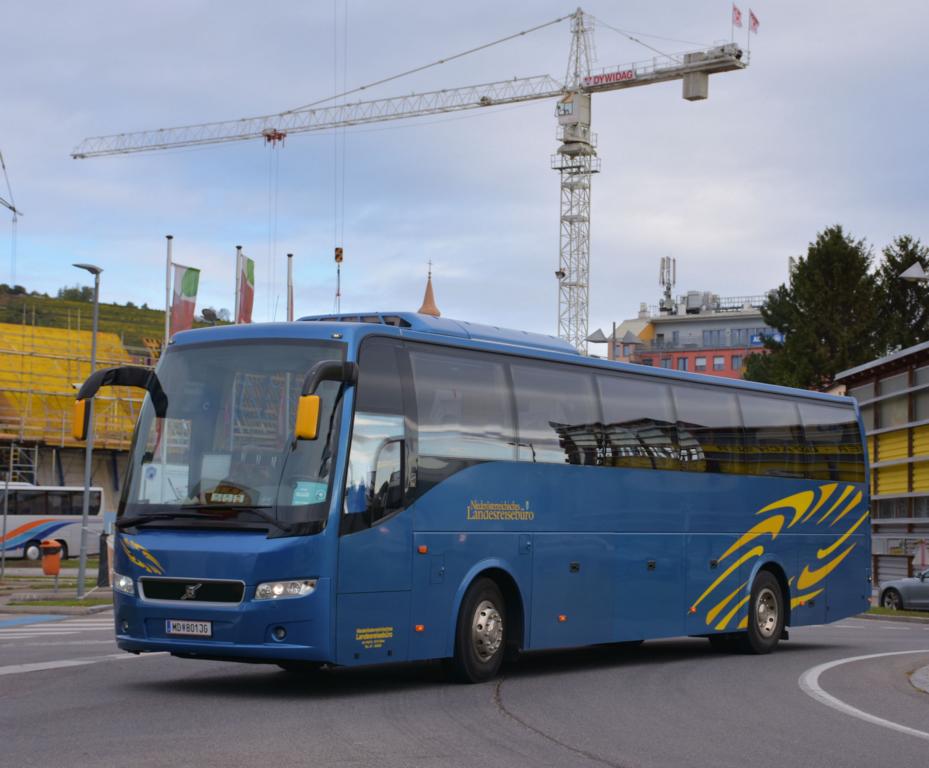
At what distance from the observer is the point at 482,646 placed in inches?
570

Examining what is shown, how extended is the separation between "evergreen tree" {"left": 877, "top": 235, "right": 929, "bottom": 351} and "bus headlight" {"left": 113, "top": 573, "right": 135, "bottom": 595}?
72.3 m

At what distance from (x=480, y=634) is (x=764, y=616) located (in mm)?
7106

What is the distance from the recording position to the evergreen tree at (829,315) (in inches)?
3189

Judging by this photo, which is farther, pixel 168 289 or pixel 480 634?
pixel 168 289

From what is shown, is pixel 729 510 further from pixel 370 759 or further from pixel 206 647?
pixel 370 759

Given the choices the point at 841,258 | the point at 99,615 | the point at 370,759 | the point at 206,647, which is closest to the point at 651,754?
the point at 370,759

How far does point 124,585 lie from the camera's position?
13.2 meters

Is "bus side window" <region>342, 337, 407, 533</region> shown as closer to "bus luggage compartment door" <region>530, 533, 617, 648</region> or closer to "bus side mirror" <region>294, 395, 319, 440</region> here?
"bus side mirror" <region>294, 395, 319, 440</region>

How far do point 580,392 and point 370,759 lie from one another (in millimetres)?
7719

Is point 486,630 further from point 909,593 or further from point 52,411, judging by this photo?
point 52,411

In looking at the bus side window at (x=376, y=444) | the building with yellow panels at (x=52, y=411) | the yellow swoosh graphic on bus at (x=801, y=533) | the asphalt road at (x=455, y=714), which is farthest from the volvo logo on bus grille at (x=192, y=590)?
the building with yellow panels at (x=52, y=411)

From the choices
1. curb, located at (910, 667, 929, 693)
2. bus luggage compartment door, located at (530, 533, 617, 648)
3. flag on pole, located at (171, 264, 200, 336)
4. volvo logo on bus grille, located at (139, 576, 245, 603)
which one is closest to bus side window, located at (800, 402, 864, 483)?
curb, located at (910, 667, 929, 693)

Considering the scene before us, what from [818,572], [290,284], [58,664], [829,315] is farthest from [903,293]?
[58,664]

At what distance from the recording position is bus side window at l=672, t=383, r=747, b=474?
18.5 m
